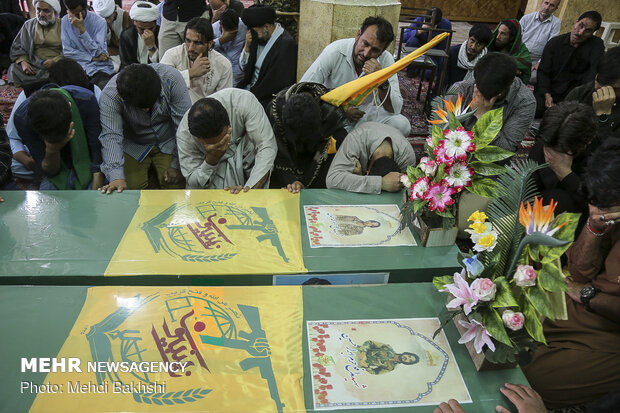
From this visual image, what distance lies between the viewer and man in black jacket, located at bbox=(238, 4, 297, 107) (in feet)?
12.3

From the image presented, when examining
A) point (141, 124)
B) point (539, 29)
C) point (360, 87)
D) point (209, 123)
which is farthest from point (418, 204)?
point (539, 29)

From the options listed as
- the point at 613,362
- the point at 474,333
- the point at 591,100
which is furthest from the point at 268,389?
the point at 591,100

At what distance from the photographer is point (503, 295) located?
1.46 metres

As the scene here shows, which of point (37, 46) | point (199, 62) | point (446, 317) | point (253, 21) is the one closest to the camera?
point (446, 317)

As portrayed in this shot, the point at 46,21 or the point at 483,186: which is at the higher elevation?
the point at 46,21

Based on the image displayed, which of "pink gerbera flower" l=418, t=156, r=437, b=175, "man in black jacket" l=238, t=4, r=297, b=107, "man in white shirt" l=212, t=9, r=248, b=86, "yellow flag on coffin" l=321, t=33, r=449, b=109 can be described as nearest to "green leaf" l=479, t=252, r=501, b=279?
"pink gerbera flower" l=418, t=156, r=437, b=175

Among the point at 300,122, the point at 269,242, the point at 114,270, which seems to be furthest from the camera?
the point at 300,122

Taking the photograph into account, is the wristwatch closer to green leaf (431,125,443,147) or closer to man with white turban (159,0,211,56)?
green leaf (431,125,443,147)

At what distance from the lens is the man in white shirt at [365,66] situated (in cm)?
309

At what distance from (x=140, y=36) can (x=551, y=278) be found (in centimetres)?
396

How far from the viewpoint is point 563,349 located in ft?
6.22

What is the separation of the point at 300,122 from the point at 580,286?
1581 mm

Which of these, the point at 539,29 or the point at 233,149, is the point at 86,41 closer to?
the point at 233,149

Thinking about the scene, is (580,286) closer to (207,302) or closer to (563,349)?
(563,349)
